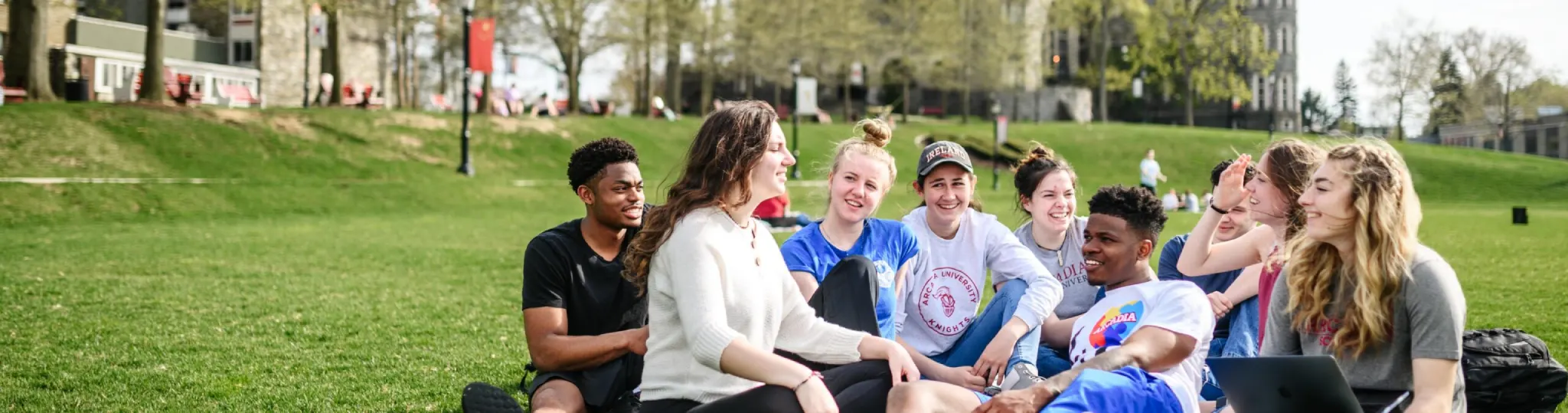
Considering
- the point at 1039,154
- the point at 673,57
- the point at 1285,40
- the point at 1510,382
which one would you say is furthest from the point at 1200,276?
the point at 1285,40

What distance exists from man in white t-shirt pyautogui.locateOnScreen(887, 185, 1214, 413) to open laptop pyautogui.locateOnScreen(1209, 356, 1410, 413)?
15 centimetres

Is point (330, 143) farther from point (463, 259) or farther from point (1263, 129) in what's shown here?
point (1263, 129)

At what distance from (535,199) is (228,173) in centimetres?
687

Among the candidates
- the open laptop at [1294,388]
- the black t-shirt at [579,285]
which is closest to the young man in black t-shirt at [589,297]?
the black t-shirt at [579,285]

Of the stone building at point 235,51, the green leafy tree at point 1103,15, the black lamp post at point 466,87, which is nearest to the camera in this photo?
the black lamp post at point 466,87

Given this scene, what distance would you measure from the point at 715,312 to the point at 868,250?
68.1 inches

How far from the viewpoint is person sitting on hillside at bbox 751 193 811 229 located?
1675cm

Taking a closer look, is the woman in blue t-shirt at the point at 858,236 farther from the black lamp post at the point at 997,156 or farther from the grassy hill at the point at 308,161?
the black lamp post at the point at 997,156

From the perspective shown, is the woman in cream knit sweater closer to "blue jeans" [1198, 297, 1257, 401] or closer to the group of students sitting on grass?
the group of students sitting on grass

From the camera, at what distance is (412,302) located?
11062 mm

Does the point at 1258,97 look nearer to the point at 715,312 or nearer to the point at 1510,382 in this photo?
the point at 1510,382

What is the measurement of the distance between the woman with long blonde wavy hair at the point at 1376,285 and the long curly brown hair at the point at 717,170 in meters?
1.84

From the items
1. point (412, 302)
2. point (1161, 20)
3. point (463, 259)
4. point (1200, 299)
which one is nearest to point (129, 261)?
point (463, 259)

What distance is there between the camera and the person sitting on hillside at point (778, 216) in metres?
16.8
